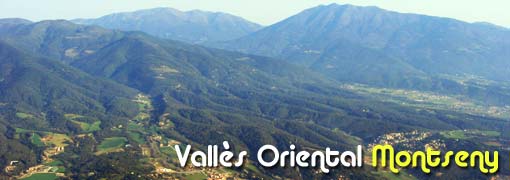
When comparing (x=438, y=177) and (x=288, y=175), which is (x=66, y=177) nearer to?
(x=288, y=175)

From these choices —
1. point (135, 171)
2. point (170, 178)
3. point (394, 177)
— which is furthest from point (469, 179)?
point (135, 171)

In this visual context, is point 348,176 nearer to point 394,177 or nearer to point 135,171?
point 394,177

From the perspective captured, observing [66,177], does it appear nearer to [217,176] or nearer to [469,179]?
[217,176]

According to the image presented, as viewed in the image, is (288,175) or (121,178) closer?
(121,178)

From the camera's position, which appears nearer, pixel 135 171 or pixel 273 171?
pixel 135 171

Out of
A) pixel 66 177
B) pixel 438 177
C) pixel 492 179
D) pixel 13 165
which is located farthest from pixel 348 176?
pixel 13 165

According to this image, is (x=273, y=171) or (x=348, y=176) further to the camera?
(x=273, y=171)

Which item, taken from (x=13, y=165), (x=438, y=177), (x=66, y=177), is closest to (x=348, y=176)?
(x=438, y=177)
